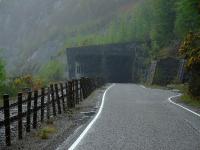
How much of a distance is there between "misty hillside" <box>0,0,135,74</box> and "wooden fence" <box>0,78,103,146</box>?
11968 centimetres

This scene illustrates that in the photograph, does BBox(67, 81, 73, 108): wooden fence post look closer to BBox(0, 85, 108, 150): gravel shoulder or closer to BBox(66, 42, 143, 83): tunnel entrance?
BBox(0, 85, 108, 150): gravel shoulder

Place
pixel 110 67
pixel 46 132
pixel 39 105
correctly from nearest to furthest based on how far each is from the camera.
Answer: pixel 46 132, pixel 39 105, pixel 110 67

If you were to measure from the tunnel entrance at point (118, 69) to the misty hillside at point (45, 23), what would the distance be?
53.1 meters

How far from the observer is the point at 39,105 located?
23.6 meters

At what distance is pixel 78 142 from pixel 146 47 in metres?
78.5

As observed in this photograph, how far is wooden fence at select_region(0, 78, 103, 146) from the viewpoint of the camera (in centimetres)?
1301

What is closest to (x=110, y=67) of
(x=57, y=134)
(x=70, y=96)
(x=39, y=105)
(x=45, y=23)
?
(x=70, y=96)

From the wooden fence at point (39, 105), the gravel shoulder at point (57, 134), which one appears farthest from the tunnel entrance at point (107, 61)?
the gravel shoulder at point (57, 134)

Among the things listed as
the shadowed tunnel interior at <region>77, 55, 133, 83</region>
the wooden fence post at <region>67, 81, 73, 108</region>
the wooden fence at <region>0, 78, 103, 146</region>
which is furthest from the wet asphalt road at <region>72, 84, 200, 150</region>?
the shadowed tunnel interior at <region>77, 55, 133, 83</region>

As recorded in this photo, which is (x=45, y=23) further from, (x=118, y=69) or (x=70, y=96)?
(x=70, y=96)

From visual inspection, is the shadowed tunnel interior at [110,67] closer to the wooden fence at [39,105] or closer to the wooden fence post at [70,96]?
the wooden fence at [39,105]

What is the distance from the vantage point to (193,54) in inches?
1271

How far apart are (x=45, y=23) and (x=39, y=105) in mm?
157519

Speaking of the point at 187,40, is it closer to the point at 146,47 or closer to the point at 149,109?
the point at 149,109
